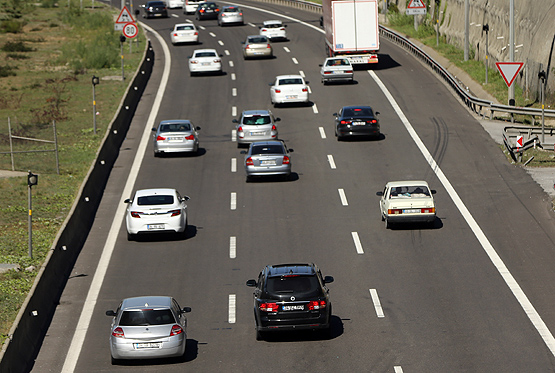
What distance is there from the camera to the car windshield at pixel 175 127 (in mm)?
40656

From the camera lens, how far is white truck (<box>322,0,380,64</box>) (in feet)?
186

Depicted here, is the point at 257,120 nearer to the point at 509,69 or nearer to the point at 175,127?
the point at 175,127

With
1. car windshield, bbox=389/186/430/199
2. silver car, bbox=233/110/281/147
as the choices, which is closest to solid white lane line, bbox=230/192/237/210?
car windshield, bbox=389/186/430/199

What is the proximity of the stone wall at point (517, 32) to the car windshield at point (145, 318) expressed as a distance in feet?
99.9

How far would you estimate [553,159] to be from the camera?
1518 inches

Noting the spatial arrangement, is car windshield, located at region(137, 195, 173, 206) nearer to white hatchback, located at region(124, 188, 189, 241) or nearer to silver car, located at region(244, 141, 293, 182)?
white hatchback, located at region(124, 188, 189, 241)

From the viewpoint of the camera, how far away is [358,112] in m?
42.2

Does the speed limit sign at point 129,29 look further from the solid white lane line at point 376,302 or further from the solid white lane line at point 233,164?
the solid white lane line at point 376,302

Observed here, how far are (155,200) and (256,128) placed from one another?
12.0m

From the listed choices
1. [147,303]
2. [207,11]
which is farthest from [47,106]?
[147,303]

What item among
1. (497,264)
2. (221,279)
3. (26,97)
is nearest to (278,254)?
(221,279)

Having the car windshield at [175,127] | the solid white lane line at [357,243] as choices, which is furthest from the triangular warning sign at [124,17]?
the solid white lane line at [357,243]

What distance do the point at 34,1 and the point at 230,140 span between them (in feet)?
246

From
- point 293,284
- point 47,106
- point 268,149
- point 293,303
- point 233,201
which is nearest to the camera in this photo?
point 293,303
